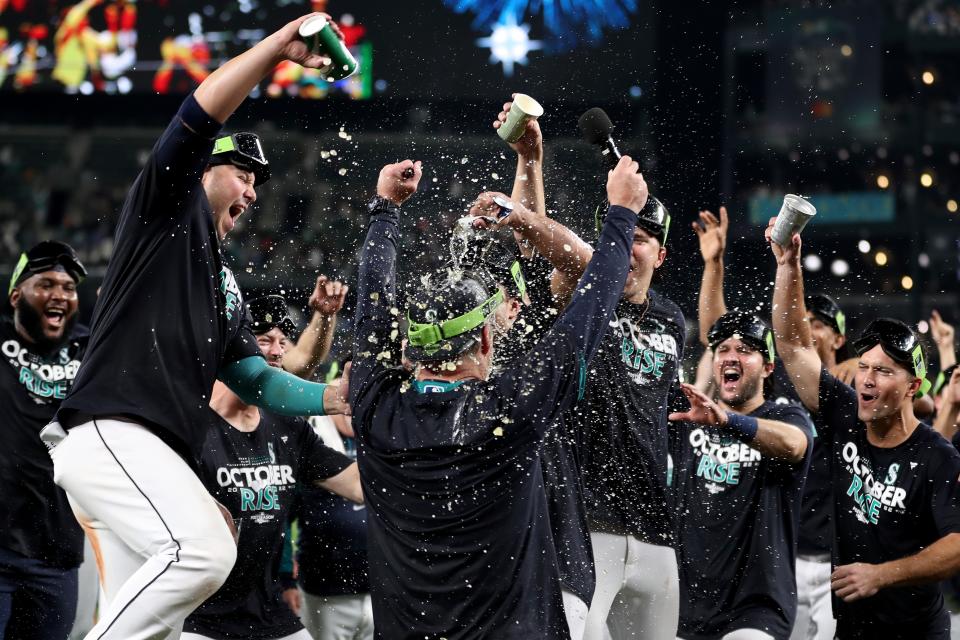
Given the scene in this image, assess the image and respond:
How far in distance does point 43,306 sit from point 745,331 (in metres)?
3.77

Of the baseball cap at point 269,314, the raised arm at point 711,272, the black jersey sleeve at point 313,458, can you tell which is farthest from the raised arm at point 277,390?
the raised arm at point 711,272

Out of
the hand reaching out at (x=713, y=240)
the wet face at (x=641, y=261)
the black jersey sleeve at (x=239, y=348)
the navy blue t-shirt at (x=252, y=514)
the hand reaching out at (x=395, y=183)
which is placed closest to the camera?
the hand reaching out at (x=395, y=183)

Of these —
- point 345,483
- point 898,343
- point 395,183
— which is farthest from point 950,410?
point 395,183

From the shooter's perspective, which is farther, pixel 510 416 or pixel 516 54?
pixel 516 54

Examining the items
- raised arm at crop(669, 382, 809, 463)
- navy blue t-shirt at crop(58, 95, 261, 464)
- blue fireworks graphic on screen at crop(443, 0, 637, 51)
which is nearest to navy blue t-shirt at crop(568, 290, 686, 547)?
raised arm at crop(669, 382, 809, 463)

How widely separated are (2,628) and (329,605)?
1.74 m

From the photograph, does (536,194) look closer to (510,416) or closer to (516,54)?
(510,416)

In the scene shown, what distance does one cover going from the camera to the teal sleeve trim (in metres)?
4.23

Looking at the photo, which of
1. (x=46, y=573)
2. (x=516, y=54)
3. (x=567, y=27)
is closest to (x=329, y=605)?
(x=46, y=573)

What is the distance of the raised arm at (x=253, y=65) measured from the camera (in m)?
3.41

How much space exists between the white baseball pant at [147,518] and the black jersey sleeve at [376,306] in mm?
574

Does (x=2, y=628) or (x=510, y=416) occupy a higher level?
(x=510, y=416)

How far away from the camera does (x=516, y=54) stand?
1881cm

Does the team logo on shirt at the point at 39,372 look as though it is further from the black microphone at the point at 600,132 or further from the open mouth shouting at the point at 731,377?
the open mouth shouting at the point at 731,377
